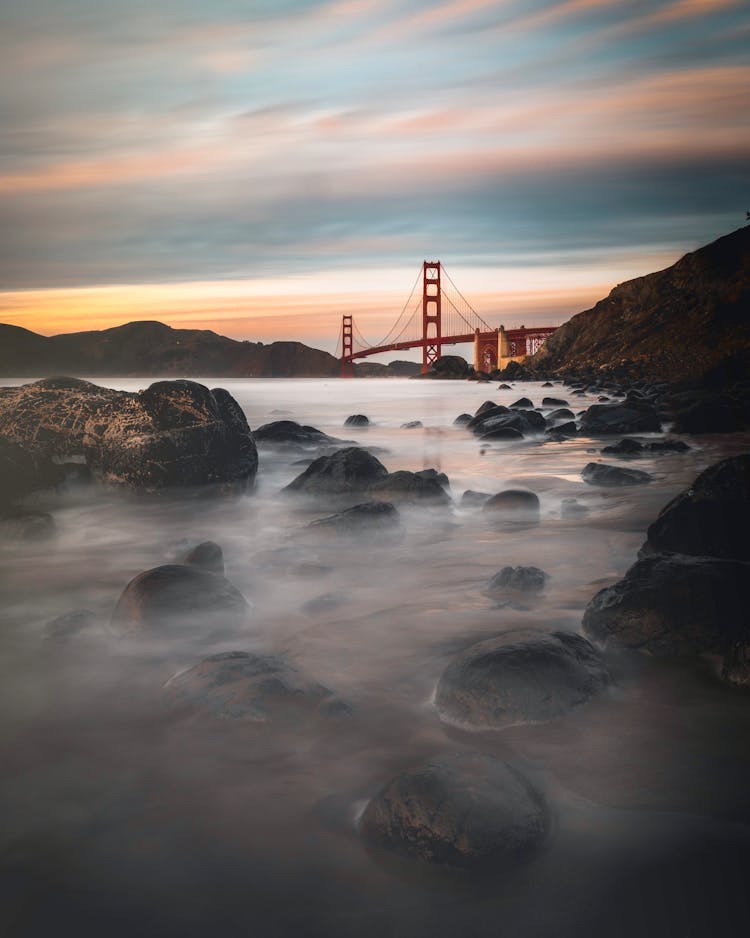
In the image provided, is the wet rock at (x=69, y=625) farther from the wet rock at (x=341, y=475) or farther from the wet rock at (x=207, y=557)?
the wet rock at (x=341, y=475)

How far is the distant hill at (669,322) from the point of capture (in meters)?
41.4

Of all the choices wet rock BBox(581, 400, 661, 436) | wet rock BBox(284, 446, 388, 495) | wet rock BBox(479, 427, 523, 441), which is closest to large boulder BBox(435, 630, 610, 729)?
wet rock BBox(284, 446, 388, 495)

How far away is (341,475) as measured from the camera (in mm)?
6715

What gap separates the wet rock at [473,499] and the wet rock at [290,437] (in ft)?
15.2

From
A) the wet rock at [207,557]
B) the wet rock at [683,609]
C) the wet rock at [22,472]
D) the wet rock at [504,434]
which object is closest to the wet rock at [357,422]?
the wet rock at [504,434]

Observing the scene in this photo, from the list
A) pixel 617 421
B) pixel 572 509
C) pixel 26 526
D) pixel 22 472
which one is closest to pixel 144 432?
pixel 22 472

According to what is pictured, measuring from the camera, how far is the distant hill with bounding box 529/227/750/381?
1631 inches

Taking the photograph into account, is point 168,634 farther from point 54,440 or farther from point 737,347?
point 737,347

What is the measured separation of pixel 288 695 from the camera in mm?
2545

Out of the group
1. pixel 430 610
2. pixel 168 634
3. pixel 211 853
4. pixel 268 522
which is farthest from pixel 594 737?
pixel 268 522

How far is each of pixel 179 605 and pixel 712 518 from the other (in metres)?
2.44

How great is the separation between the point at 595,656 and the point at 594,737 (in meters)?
0.42

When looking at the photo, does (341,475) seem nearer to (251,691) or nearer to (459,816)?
(251,691)

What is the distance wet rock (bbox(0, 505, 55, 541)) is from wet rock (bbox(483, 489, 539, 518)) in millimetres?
3104
